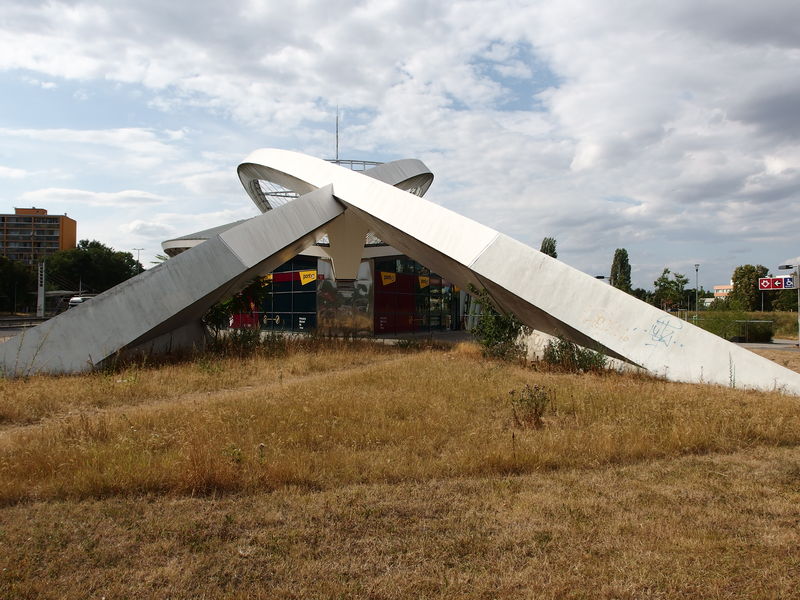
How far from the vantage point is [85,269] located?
210 feet

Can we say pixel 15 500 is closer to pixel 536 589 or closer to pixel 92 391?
pixel 536 589

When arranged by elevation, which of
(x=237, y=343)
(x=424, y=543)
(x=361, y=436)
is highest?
(x=237, y=343)

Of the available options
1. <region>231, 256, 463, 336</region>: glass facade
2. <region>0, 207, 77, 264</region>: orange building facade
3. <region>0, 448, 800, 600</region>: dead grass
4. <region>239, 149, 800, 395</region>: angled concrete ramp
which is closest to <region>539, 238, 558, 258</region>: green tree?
<region>231, 256, 463, 336</region>: glass facade

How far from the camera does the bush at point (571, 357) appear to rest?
1055 centimetres

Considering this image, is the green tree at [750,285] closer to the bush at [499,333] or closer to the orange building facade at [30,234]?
the bush at [499,333]

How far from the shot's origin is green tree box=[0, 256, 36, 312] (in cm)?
5112

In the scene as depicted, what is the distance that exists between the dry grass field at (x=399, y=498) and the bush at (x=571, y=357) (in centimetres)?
272

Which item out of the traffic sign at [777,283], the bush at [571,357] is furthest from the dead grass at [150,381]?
the traffic sign at [777,283]

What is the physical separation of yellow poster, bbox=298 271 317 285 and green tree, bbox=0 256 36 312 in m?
38.0

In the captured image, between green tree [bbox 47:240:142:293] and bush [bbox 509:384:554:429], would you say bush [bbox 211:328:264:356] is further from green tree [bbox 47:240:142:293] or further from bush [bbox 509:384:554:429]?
green tree [bbox 47:240:142:293]

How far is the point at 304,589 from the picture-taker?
9.43 feet

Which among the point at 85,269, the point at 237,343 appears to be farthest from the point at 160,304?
the point at 85,269

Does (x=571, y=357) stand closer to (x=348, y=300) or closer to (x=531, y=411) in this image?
(x=531, y=411)

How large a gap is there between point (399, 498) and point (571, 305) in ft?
23.7
